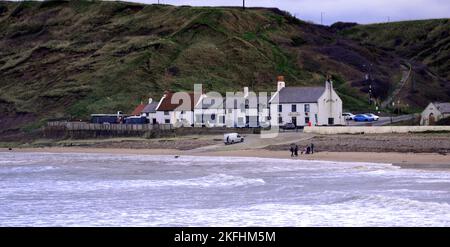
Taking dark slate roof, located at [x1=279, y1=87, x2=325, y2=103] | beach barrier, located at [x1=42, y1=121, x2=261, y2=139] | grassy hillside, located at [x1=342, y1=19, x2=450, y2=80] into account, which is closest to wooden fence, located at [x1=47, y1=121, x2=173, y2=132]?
beach barrier, located at [x1=42, y1=121, x2=261, y2=139]

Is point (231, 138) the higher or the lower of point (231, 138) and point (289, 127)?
the lower

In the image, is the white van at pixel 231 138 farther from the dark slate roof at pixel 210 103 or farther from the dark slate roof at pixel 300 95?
the dark slate roof at pixel 210 103

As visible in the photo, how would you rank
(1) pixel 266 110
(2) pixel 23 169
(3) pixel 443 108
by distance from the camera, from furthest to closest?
(1) pixel 266 110 → (3) pixel 443 108 → (2) pixel 23 169

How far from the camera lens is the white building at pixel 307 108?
71438 millimetres

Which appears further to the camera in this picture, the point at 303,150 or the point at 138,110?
the point at 138,110

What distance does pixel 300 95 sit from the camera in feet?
240

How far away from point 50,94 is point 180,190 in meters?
65.7

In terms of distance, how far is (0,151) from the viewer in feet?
239

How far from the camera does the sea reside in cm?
2756

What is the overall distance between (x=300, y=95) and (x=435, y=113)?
39.3ft

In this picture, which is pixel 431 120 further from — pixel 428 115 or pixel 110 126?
pixel 110 126

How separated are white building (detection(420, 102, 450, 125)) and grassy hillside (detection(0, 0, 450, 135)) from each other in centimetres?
2229

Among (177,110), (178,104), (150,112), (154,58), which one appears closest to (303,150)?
(177,110)

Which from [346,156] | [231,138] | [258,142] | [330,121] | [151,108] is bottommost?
[346,156]
